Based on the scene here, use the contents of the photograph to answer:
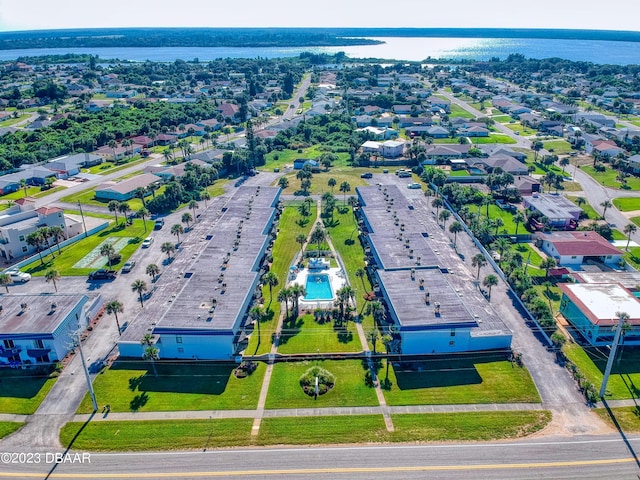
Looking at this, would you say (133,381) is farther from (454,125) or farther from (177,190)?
(454,125)

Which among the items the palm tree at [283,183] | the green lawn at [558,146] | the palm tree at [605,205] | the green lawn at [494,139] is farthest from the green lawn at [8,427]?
the green lawn at [558,146]

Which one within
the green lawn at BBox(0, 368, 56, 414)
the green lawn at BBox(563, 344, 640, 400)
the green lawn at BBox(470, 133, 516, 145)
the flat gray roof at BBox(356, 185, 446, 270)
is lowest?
the green lawn at BBox(563, 344, 640, 400)

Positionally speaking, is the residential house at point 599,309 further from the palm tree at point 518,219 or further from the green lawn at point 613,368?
the palm tree at point 518,219

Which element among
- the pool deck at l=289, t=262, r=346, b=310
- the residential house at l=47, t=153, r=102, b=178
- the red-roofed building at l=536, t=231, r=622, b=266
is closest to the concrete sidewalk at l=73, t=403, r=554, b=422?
the pool deck at l=289, t=262, r=346, b=310

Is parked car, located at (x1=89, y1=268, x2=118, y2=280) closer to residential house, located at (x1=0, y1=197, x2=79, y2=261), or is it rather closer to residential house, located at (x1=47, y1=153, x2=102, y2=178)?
residential house, located at (x1=0, y1=197, x2=79, y2=261)

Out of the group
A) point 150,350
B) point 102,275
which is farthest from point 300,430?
point 102,275
